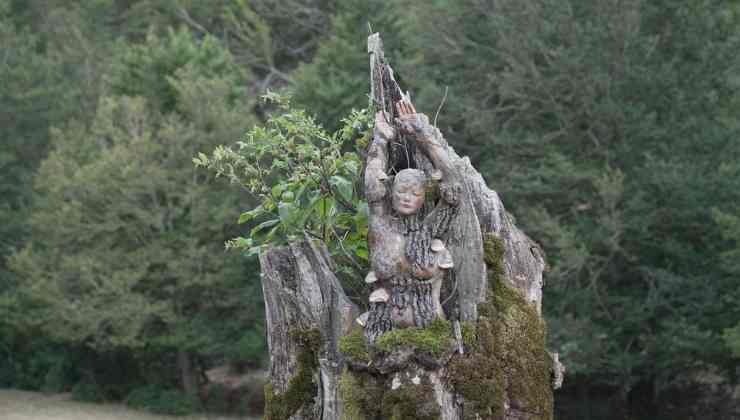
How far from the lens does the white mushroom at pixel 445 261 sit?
677 cm

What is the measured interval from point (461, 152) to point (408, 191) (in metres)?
13.2

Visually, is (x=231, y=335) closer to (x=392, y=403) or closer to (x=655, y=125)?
(x=655, y=125)

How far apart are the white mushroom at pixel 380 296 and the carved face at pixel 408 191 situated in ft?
1.68

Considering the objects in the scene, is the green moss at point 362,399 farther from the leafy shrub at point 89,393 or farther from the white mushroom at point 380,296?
the leafy shrub at point 89,393

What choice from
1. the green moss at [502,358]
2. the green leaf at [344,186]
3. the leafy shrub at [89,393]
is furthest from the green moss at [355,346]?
the leafy shrub at [89,393]

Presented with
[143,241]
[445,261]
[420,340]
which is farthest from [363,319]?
[143,241]

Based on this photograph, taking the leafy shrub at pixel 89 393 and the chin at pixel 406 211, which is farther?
the leafy shrub at pixel 89 393

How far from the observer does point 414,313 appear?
6.76m

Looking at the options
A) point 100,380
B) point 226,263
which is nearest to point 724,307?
point 226,263

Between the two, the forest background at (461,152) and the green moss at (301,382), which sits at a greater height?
the forest background at (461,152)

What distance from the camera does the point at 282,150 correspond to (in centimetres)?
778

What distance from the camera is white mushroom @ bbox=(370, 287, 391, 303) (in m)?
6.79

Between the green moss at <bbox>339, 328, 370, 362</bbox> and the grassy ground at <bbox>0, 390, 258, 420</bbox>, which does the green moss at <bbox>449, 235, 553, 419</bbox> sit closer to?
the green moss at <bbox>339, 328, 370, 362</bbox>

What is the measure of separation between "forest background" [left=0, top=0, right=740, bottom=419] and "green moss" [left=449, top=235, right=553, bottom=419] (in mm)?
7858
